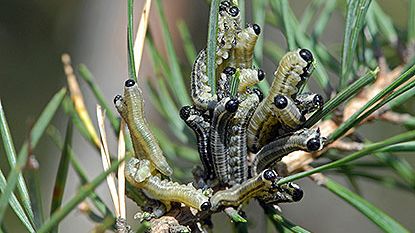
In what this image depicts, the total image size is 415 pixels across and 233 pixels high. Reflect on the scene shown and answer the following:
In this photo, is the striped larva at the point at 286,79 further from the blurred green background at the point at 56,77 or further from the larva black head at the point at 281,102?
the blurred green background at the point at 56,77

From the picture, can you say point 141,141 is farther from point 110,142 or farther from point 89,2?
point 89,2

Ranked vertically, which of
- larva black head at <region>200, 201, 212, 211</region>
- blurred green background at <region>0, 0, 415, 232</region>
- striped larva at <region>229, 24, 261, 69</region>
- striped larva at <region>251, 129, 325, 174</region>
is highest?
blurred green background at <region>0, 0, 415, 232</region>

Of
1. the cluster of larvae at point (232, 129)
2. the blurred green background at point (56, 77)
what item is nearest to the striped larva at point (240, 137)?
the cluster of larvae at point (232, 129)

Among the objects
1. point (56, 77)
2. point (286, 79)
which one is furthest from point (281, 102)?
point (56, 77)

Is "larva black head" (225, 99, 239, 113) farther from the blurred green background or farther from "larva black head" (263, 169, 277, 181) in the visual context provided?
the blurred green background

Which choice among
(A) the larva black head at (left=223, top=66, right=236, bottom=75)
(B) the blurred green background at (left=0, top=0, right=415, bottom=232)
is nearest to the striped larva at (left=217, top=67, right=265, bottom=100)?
(A) the larva black head at (left=223, top=66, right=236, bottom=75)

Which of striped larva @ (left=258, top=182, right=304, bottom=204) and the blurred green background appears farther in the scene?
the blurred green background

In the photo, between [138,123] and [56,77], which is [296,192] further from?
[56,77]
